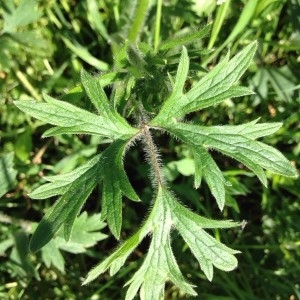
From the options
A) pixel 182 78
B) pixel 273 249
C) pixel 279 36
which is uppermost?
pixel 182 78

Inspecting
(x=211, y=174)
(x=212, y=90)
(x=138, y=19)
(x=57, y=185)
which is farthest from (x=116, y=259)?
(x=138, y=19)

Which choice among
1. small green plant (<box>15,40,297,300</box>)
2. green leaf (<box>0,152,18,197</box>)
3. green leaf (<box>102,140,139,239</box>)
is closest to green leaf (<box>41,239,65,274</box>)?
green leaf (<box>0,152,18,197</box>)

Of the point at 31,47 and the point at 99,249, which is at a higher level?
the point at 31,47

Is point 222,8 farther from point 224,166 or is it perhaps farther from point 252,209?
point 252,209

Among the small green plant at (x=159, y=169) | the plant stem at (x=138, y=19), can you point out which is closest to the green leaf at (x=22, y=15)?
the plant stem at (x=138, y=19)

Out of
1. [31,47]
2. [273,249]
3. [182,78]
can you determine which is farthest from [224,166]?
[31,47]

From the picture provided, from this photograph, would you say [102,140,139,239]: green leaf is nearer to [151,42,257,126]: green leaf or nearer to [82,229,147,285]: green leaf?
[82,229,147,285]: green leaf

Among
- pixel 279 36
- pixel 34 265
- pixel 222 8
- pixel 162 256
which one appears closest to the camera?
pixel 162 256
